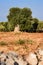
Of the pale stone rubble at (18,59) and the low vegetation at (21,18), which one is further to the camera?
the low vegetation at (21,18)

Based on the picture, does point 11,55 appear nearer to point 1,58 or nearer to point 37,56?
point 1,58

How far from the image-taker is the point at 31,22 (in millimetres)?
47500

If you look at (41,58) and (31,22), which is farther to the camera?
(31,22)

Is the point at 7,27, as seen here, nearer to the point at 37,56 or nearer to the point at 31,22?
the point at 31,22

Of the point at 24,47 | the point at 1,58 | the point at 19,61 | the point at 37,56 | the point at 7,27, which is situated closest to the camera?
the point at 1,58

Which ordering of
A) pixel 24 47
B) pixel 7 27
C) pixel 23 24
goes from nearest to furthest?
pixel 24 47
pixel 23 24
pixel 7 27

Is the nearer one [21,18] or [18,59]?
[18,59]

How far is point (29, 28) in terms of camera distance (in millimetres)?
46562

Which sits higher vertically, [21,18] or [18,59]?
[21,18]

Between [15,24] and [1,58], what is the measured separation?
121 feet

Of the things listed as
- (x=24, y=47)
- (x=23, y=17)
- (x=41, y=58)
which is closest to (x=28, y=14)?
(x=23, y=17)

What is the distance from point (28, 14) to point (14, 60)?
36.5 m

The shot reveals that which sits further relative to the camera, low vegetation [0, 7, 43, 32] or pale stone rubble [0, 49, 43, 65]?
low vegetation [0, 7, 43, 32]

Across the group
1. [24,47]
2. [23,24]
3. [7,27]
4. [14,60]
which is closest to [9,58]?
[14,60]
